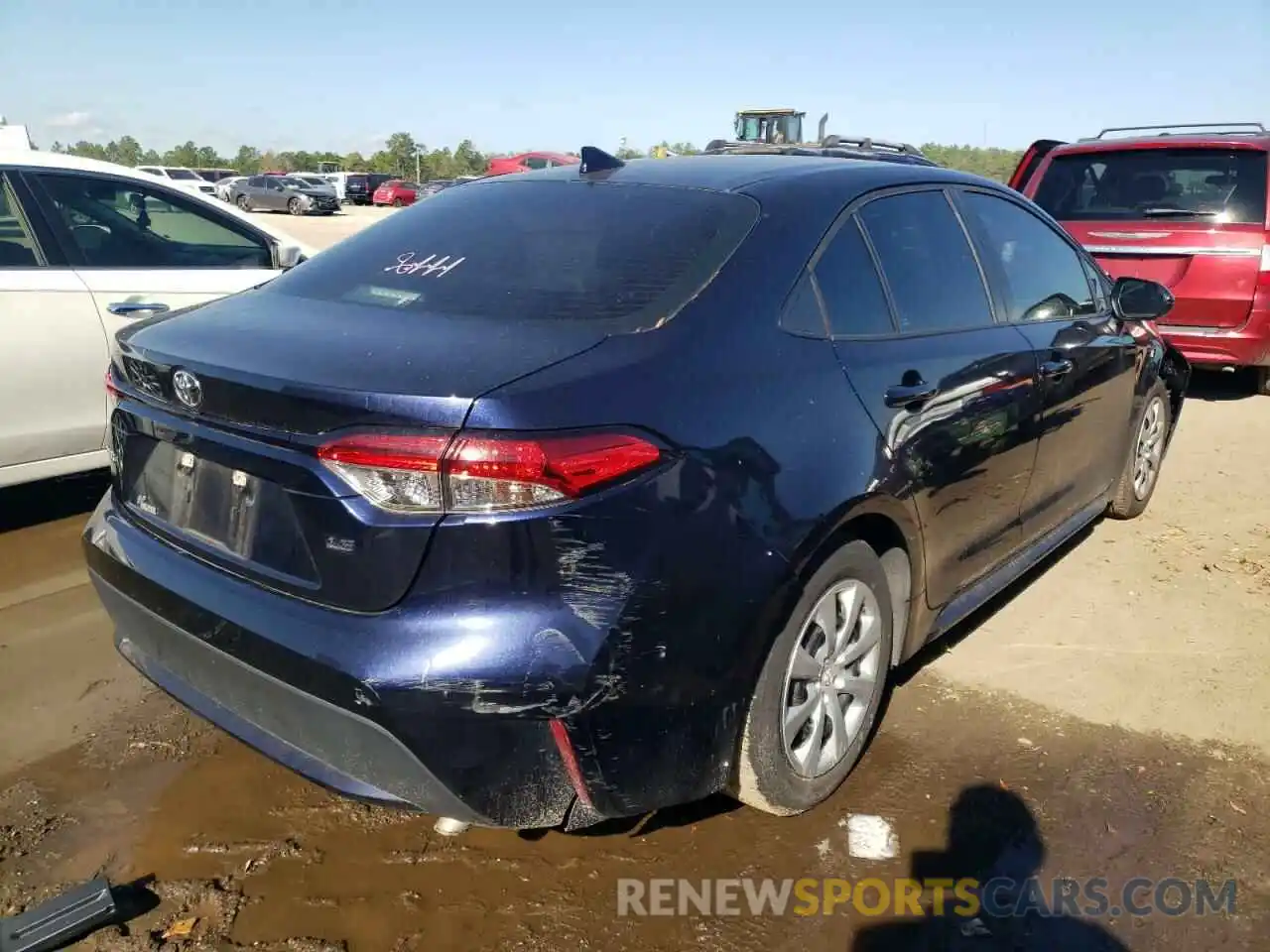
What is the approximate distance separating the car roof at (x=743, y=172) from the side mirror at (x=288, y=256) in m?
2.14

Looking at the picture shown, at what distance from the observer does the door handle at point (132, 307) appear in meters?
4.48

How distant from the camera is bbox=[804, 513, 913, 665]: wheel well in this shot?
97.7 inches

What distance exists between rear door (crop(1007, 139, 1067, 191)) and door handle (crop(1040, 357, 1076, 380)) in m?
4.65

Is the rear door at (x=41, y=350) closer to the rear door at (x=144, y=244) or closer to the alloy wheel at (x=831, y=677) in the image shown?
the rear door at (x=144, y=244)

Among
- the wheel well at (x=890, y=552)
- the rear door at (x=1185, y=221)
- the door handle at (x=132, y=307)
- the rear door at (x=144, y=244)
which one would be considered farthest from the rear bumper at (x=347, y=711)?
the rear door at (x=1185, y=221)

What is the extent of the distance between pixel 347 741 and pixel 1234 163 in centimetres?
710

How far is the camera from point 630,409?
2031 mm

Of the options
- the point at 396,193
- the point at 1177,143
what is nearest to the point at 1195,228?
the point at 1177,143

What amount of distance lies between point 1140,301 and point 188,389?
3.90 m

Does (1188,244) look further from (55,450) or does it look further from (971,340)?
(55,450)

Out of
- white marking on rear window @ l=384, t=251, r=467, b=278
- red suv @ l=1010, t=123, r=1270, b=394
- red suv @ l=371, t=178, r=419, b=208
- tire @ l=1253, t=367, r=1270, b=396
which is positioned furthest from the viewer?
red suv @ l=371, t=178, r=419, b=208

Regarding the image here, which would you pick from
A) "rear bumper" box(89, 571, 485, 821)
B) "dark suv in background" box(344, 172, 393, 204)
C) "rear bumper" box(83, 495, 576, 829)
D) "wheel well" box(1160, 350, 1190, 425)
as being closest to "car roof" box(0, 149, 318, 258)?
"rear bumper" box(89, 571, 485, 821)

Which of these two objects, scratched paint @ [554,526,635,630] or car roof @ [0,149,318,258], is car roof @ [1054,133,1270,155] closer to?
car roof @ [0,149,318,258]

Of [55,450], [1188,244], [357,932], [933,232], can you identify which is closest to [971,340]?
[933,232]
